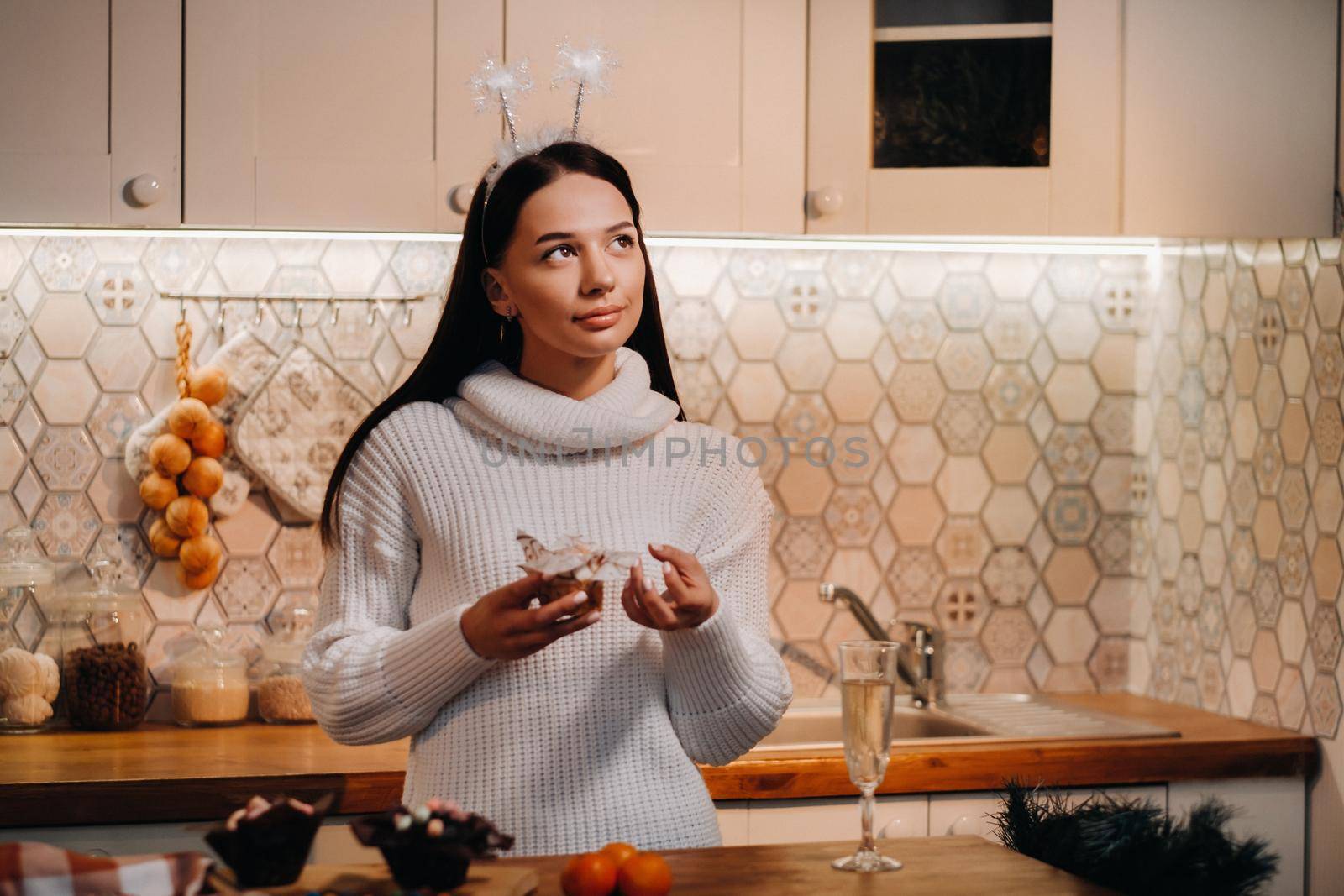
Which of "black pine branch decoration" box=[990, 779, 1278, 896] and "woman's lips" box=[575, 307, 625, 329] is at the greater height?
"woman's lips" box=[575, 307, 625, 329]

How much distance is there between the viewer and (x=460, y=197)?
81.6 inches

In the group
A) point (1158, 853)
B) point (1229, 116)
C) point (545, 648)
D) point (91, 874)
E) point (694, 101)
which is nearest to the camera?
point (91, 874)

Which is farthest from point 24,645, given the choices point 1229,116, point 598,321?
point 1229,116

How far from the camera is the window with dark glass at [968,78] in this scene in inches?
86.4

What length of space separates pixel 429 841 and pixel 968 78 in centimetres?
162

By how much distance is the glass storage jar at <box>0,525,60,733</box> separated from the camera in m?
2.18

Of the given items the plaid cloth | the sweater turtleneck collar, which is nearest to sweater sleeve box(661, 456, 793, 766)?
the sweater turtleneck collar

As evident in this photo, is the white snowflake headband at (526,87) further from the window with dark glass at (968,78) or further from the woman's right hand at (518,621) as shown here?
the window with dark glass at (968,78)

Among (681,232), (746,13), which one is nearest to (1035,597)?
(681,232)

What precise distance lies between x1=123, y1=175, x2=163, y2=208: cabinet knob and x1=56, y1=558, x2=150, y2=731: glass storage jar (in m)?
0.66

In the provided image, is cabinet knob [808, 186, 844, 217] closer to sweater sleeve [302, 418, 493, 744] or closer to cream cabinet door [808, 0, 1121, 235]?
cream cabinet door [808, 0, 1121, 235]

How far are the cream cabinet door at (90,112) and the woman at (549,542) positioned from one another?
2.37ft

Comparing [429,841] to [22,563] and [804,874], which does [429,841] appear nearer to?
[804,874]

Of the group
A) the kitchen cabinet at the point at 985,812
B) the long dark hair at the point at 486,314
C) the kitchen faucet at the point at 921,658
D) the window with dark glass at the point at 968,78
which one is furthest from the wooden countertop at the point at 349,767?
the window with dark glass at the point at 968,78
